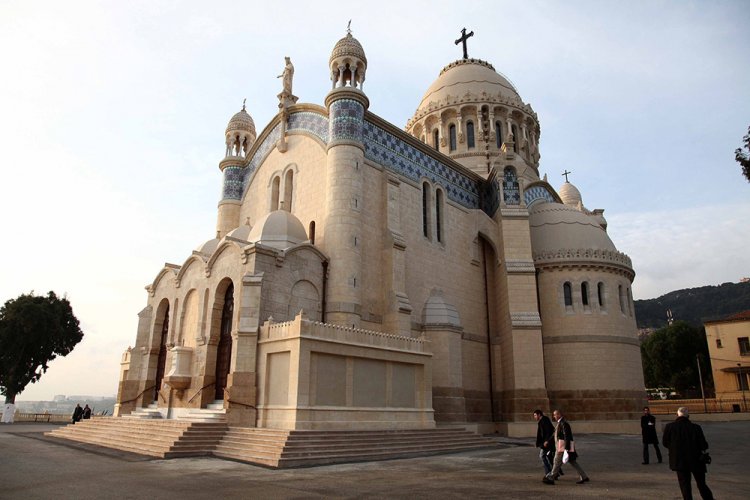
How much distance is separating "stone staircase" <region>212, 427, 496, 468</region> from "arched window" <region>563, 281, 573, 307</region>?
12052 millimetres

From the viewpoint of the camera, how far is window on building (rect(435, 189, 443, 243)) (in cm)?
2656

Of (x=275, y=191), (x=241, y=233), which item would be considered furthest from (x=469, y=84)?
(x=241, y=233)

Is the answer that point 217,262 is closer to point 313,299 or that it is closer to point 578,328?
point 313,299

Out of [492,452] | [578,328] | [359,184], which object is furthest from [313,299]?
[578,328]

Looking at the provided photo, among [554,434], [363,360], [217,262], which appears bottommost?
[554,434]

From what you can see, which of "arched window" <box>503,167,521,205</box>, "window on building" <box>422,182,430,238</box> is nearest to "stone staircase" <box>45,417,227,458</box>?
"window on building" <box>422,182,430,238</box>

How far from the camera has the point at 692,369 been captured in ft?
180

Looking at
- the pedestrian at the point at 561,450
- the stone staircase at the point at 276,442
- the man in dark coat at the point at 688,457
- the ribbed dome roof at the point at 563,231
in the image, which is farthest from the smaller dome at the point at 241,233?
the man in dark coat at the point at 688,457

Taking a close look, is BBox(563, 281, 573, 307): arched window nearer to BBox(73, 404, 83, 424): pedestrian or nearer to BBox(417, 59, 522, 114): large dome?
BBox(417, 59, 522, 114): large dome

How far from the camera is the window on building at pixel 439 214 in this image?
26562 mm

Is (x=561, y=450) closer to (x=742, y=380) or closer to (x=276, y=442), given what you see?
(x=276, y=442)

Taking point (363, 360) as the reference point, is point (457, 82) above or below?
above

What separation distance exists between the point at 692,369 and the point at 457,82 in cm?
4052

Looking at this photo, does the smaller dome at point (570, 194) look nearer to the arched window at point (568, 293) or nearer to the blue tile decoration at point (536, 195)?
the blue tile decoration at point (536, 195)
